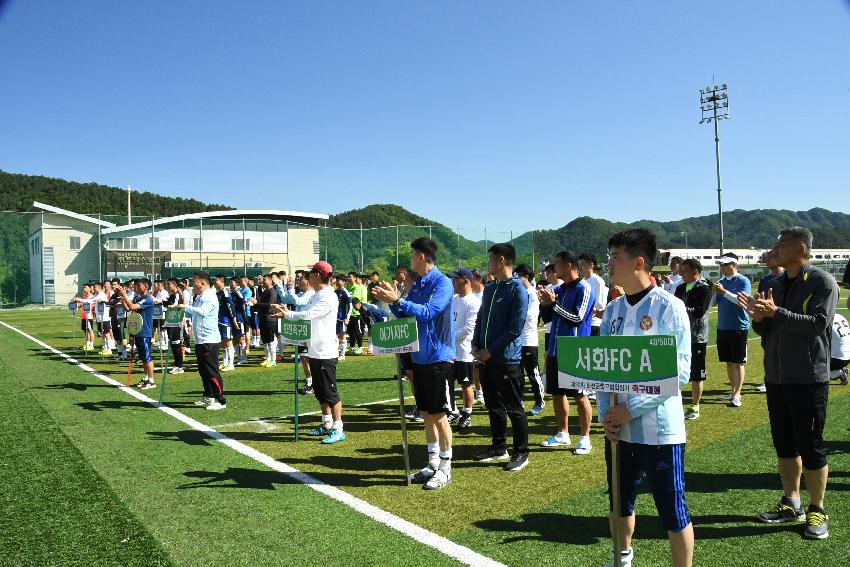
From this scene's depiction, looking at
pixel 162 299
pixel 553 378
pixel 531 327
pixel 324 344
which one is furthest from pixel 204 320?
pixel 162 299

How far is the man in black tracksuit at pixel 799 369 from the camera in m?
4.30

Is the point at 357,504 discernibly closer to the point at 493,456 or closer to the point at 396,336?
the point at 396,336

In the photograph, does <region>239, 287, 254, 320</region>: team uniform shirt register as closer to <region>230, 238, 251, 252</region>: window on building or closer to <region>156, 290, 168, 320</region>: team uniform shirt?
<region>156, 290, 168, 320</region>: team uniform shirt

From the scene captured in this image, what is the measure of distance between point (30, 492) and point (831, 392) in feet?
37.7

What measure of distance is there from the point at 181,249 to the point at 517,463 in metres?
44.6

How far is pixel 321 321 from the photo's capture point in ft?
25.0

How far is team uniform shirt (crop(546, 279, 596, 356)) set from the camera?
6797 millimetres

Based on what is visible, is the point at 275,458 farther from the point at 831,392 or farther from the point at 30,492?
the point at 831,392

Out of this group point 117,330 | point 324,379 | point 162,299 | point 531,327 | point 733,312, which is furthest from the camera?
point 117,330

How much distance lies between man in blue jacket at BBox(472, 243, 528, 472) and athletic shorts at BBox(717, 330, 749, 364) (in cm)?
455

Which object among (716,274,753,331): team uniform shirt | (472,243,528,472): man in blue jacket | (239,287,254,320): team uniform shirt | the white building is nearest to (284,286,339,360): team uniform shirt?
(472,243,528,472): man in blue jacket

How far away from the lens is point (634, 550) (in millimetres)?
4125

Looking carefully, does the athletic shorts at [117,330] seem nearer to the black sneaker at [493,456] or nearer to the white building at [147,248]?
the black sneaker at [493,456]

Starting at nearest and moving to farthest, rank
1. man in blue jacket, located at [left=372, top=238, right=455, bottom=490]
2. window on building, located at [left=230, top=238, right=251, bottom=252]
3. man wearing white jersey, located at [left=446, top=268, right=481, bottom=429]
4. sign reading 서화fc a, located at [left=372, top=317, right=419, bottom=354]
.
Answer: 1. sign reading 서화fc a, located at [left=372, top=317, right=419, bottom=354]
2. man in blue jacket, located at [left=372, top=238, right=455, bottom=490]
3. man wearing white jersey, located at [left=446, top=268, right=481, bottom=429]
4. window on building, located at [left=230, top=238, right=251, bottom=252]
